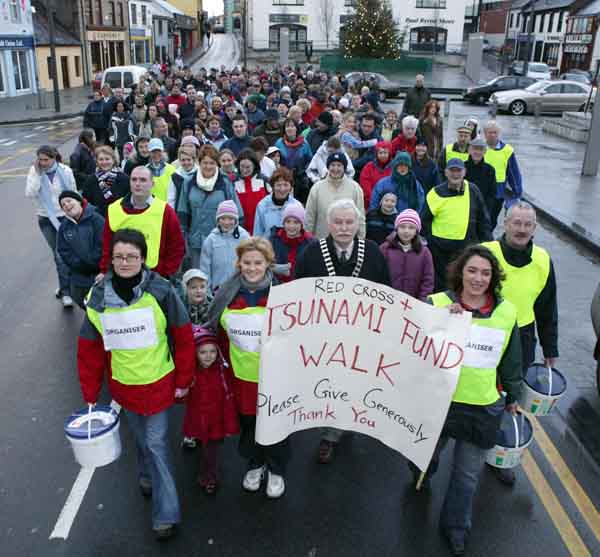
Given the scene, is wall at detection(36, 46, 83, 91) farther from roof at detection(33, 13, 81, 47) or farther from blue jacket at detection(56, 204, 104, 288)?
blue jacket at detection(56, 204, 104, 288)

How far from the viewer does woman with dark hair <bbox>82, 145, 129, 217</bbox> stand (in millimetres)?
7262

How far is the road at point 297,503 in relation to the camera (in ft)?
13.0

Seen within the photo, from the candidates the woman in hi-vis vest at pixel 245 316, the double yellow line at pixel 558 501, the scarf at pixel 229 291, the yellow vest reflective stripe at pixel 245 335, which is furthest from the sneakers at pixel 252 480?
the double yellow line at pixel 558 501

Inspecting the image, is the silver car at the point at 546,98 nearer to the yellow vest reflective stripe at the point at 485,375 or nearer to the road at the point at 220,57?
the road at the point at 220,57

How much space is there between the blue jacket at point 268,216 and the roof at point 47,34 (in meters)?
36.2

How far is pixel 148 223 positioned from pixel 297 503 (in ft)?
8.94

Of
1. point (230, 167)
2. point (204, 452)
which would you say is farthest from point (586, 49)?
point (204, 452)

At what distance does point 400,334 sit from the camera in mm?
3664

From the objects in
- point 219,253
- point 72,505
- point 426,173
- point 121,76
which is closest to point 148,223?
point 219,253

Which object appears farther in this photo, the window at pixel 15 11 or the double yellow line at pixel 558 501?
the window at pixel 15 11

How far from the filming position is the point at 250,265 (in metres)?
3.91

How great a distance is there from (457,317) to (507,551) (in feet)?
5.41

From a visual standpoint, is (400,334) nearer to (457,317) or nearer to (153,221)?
(457,317)

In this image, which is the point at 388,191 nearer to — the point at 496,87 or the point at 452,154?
the point at 452,154
